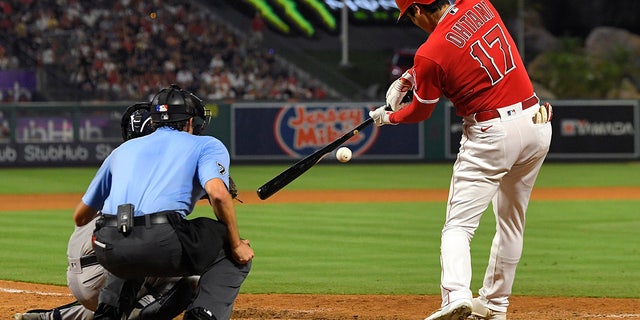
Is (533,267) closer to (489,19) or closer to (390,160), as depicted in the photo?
(489,19)

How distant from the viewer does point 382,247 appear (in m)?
11.5

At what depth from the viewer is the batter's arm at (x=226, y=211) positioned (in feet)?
17.1

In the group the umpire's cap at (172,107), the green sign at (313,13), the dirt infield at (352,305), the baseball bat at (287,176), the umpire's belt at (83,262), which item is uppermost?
the green sign at (313,13)

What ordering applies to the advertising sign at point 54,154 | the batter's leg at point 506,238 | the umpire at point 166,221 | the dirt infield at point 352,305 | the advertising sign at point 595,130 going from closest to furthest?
the umpire at point 166,221 → the batter's leg at point 506,238 → the dirt infield at point 352,305 → the advertising sign at point 54,154 → the advertising sign at point 595,130

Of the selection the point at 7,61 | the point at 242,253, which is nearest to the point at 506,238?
the point at 242,253

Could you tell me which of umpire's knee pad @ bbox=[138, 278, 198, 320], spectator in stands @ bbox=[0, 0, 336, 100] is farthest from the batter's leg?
spectator in stands @ bbox=[0, 0, 336, 100]

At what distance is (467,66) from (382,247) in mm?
5707

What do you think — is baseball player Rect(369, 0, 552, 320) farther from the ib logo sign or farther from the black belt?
the ib logo sign

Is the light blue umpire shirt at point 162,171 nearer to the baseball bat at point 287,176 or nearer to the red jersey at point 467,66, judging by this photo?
the baseball bat at point 287,176

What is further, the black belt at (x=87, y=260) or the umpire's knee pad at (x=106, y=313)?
the black belt at (x=87, y=260)

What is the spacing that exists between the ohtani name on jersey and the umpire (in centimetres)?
148

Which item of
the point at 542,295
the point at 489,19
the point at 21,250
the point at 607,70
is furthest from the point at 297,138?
the point at 489,19

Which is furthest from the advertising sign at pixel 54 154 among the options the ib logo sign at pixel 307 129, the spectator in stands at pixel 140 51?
the ib logo sign at pixel 307 129

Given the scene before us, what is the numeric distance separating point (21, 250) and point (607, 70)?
2253 cm
